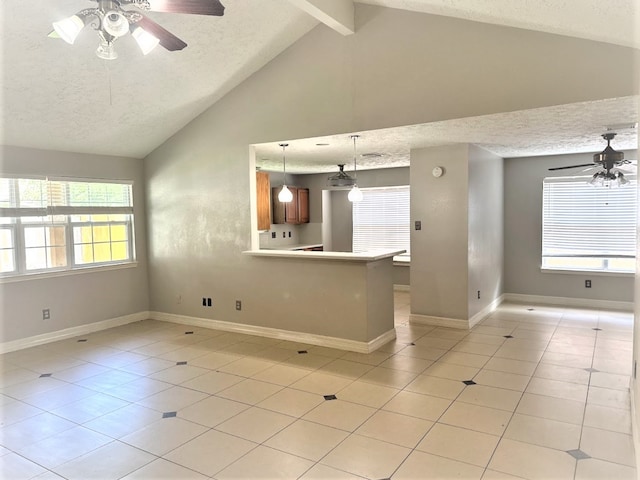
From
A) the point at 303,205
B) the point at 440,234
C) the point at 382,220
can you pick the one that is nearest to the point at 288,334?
the point at 440,234

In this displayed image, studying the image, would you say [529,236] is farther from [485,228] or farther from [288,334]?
[288,334]

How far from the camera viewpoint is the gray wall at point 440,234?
17.7ft

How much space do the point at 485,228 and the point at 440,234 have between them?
3.10 feet

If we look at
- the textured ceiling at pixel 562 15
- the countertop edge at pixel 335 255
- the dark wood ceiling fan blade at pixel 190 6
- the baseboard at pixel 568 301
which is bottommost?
the baseboard at pixel 568 301

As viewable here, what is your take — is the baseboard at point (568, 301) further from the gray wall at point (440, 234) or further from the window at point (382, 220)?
the gray wall at point (440, 234)

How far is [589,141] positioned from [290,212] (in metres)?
5.21

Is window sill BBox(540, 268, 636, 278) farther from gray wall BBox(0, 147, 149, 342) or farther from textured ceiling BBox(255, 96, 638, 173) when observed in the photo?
gray wall BBox(0, 147, 149, 342)

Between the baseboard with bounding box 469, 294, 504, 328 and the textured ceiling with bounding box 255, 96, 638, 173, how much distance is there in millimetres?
2266

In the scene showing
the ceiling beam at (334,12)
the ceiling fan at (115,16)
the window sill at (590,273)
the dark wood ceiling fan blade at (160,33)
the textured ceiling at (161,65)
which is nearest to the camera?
the ceiling fan at (115,16)

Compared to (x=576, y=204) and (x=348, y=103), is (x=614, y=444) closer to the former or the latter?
(x=348, y=103)

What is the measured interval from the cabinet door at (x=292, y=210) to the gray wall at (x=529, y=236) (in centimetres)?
395

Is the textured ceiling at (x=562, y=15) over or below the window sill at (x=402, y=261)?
over

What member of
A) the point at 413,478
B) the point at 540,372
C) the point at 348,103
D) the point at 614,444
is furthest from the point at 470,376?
the point at 348,103

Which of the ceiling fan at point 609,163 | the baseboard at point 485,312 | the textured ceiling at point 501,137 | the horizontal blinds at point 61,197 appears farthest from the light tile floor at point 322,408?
the textured ceiling at point 501,137
